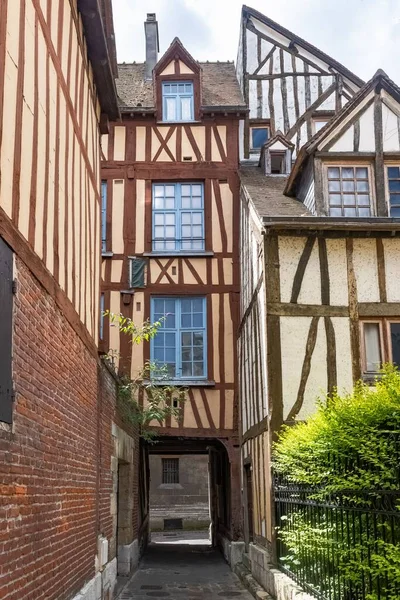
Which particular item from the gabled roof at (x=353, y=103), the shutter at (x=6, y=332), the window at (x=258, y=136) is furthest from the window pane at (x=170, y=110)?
the shutter at (x=6, y=332)

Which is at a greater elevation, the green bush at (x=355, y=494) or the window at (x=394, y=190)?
the window at (x=394, y=190)

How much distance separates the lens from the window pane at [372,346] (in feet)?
34.8

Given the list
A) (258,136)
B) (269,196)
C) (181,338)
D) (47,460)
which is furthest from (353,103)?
(47,460)

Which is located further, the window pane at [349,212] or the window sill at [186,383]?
the window sill at [186,383]

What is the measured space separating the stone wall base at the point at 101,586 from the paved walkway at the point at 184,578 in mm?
1111

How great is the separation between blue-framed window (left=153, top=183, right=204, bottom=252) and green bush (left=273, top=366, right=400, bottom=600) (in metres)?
7.97

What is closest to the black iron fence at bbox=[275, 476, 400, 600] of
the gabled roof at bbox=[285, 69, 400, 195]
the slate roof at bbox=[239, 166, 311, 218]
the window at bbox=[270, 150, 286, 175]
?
the slate roof at bbox=[239, 166, 311, 218]

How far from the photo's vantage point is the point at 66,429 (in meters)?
6.39

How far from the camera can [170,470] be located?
A: 28891 mm

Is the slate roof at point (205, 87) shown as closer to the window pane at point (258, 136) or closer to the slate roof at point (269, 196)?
the window pane at point (258, 136)

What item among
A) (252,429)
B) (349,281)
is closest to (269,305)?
(349,281)

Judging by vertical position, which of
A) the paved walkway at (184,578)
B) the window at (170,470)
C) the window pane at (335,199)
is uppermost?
the window pane at (335,199)

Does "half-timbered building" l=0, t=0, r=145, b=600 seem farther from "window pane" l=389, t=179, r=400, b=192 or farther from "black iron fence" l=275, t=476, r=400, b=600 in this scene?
"window pane" l=389, t=179, r=400, b=192

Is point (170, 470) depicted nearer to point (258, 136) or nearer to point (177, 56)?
point (258, 136)
